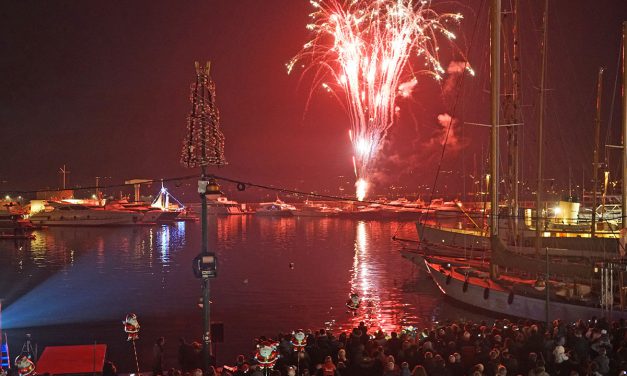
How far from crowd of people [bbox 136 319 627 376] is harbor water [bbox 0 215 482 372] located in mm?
7493

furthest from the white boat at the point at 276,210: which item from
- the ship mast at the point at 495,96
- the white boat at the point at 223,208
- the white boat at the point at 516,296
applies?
the ship mast at the point at 495,96

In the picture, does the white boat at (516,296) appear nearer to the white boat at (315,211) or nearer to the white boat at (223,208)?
the white boat at (315,211)

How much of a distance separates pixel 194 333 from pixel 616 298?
1601 cm

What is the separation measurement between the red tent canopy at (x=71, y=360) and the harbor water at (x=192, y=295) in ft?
16.5

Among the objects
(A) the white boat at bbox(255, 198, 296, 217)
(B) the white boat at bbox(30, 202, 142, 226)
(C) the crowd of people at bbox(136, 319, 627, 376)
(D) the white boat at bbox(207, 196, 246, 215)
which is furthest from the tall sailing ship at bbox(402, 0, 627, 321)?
(D) the white boat at bbox(207, 196, 246, 215)

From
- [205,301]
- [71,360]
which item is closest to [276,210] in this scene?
[71,360]

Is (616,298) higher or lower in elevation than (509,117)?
lower

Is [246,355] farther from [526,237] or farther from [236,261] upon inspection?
[236,261]

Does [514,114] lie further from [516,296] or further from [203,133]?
[203,133]

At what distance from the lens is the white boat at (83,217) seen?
115562 millimetres

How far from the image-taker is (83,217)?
4589 inches

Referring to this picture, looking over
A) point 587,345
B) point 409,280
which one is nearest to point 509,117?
point 409,280

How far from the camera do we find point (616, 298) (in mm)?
22328

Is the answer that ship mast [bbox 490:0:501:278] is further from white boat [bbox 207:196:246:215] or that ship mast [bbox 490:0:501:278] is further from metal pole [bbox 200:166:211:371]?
white boat [bbox 207:196:246:215]
